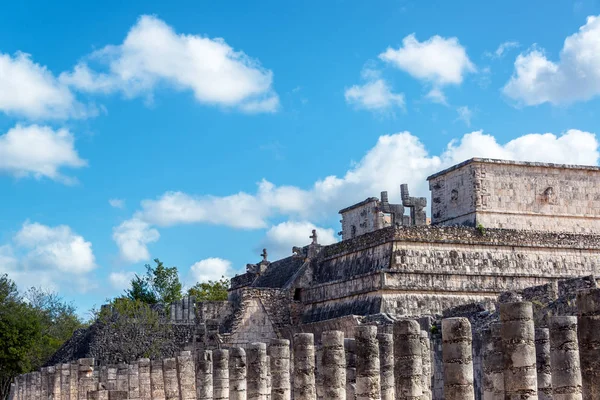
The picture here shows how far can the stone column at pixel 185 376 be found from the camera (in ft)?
72.9

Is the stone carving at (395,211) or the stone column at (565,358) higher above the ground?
the stone carving at (395,211)

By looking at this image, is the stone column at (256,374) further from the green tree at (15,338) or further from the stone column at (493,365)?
the green tree at (15,338)

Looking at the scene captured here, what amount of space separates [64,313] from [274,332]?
31.3 meters

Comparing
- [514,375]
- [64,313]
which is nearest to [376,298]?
[514,375]

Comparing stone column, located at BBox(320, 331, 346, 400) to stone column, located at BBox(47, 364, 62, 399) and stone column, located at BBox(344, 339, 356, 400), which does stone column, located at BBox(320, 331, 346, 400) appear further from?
stone column, located at BBox(47, 364, 62, 399)

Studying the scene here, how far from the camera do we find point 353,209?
35.0m

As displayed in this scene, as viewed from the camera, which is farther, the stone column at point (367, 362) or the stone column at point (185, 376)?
the stone column at point (185, 376)

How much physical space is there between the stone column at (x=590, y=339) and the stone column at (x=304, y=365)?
19.3ft

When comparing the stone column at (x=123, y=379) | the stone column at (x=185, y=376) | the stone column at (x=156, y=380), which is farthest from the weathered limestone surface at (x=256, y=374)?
the stone column at (x=123, y=379)

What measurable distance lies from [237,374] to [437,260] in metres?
10.5

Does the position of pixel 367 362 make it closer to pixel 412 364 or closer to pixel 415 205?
pixel 412 364

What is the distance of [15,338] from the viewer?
38875 mm

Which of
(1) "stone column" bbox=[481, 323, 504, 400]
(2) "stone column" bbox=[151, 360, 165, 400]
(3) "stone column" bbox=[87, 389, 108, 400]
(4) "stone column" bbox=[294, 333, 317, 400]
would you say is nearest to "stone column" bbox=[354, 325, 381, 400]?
(4) "stone column" bbox=[294, 333, 317, 400]

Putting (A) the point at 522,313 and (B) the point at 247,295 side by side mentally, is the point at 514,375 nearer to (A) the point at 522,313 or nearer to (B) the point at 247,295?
(A) the point at 522,313
